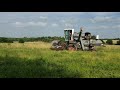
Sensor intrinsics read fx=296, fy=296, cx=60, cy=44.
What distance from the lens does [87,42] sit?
63.4ft
